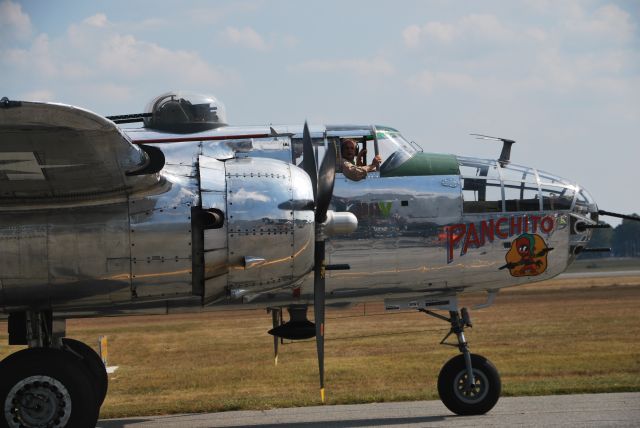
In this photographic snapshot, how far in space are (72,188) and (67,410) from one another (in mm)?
2357

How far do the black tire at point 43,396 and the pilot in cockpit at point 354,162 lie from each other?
4.54 m

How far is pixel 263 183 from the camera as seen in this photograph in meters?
10.8

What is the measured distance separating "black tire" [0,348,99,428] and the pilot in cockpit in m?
4.54

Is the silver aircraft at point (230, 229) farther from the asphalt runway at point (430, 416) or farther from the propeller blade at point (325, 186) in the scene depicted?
the asphalt runway at point (430, 416)

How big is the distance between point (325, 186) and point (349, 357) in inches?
536

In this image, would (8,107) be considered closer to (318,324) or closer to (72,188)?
(72,188)

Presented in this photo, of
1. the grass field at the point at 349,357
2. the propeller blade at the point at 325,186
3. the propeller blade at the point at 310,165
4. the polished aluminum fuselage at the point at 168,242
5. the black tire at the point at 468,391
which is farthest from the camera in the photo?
the grass field at the point at 349,357

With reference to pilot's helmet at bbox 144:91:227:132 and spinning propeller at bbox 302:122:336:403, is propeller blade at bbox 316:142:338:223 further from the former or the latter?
pilot's helmet at bbox 144:91:227:132

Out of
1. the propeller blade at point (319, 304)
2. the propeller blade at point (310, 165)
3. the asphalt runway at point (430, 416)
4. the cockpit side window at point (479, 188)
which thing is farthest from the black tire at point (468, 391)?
the propeller blade at point (310, 165)

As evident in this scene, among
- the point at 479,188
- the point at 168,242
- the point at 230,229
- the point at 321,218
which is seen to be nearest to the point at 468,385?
the point at 479,188

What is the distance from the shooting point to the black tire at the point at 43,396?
33.9 feet

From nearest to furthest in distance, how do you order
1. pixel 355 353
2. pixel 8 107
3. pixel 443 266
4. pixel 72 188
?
1. pixel 8 107
2. pixel 72 188
3. pixel 443 266
4. pixel 355 353

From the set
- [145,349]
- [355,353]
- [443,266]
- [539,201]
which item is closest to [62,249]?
[443,266]

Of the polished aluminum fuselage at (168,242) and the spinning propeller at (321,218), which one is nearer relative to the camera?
the polished aluminum fuselage at (168,242)
